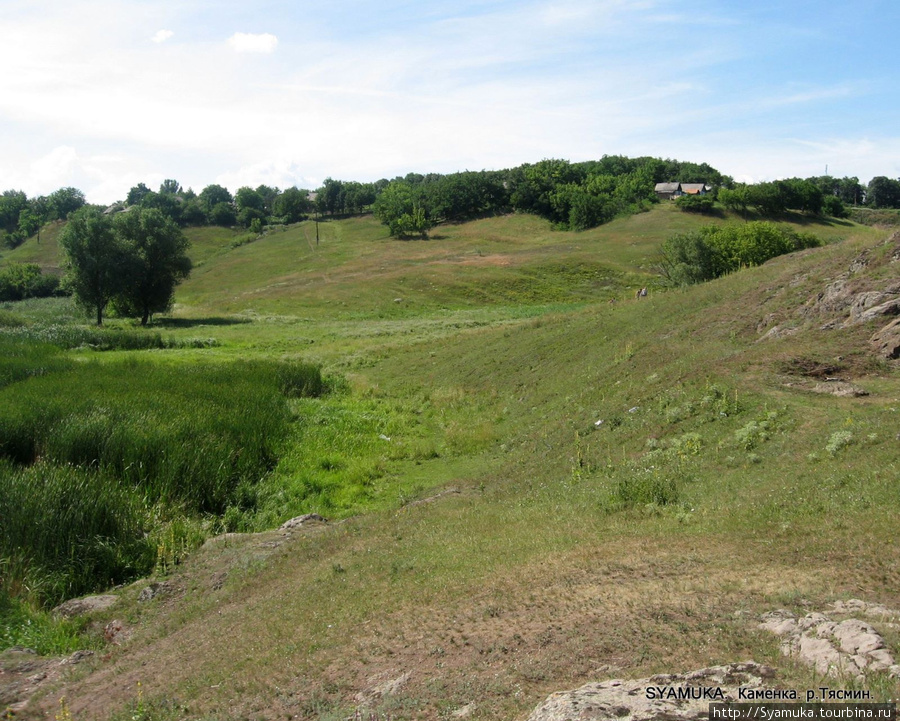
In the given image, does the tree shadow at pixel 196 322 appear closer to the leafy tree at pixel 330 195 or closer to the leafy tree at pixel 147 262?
→ the leafy tree at pixel 147 262

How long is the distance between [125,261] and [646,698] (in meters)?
65.4

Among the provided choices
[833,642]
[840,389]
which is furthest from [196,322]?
[833,642]

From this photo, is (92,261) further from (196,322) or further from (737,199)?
(737,199)

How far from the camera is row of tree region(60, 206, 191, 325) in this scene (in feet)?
200

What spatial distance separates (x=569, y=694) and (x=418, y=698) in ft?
5.18

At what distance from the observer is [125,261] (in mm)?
61781

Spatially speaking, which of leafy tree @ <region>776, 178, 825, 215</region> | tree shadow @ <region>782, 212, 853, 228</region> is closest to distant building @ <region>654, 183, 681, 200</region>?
leafy tree @ <region>776, 178, 825, 215</region>

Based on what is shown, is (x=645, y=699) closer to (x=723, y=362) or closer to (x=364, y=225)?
(x=723, y=362)

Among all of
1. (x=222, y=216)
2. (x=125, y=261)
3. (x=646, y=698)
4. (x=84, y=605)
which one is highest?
(x=222, y=216)

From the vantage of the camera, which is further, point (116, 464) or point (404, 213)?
point (404, 213)

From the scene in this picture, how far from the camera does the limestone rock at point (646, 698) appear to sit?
516cm

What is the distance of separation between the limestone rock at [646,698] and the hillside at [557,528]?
0.27 m

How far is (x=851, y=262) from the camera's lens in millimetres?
22281

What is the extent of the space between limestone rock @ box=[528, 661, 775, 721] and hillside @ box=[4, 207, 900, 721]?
0.27 meters
